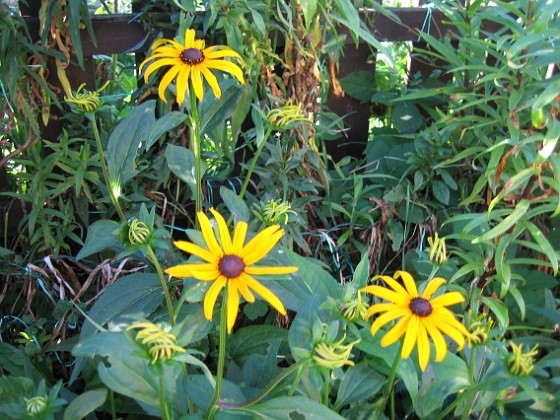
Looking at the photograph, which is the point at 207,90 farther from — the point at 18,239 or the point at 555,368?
the point at 555,368

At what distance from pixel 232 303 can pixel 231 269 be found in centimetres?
4

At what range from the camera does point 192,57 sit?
0.95 metres

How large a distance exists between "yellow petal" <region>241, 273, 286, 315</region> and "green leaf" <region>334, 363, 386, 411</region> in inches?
14.1

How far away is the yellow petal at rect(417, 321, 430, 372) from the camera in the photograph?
2.45 ft

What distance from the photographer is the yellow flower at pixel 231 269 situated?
2.35ft

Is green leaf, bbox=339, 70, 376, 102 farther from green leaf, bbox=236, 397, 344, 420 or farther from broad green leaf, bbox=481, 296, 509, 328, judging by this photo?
green leaf, bbox=236, 397, 344, 420

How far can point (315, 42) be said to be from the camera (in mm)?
1417

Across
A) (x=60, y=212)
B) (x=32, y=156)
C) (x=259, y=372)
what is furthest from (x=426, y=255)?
(x=32, y=156)

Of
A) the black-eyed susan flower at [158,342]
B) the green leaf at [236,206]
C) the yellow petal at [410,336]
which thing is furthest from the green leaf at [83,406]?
the yellow petal at [410,336]

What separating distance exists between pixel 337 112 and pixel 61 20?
0.76 meters

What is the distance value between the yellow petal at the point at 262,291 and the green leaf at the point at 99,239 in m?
0.29

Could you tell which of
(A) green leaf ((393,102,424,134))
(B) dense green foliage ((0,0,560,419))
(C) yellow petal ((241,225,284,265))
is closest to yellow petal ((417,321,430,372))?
(B) dense green foliage ((0,0,560,419))

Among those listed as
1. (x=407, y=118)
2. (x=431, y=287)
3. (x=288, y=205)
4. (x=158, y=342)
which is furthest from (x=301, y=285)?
(x=407, y=118)

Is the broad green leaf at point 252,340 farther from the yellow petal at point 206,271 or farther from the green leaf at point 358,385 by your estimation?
the yellow petal at point 206,271
